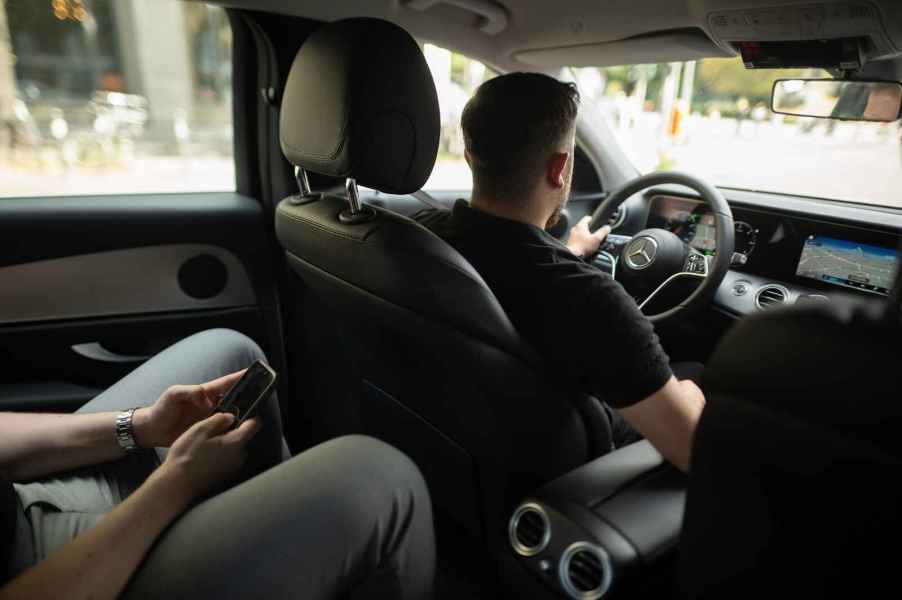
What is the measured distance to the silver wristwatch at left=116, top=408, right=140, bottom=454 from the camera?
1.39 m

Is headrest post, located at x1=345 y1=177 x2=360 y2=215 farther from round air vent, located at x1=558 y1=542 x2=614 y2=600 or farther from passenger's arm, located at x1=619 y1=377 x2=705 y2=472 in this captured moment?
round air vent, located at x1=558 y1=542 x2=614 y2=600

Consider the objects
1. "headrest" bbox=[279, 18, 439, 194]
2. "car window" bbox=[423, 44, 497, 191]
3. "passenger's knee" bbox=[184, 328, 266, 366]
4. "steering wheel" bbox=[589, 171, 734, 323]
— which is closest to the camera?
"headrest" bbox=[279, 18, 439, 194]

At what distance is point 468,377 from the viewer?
51.4 inches

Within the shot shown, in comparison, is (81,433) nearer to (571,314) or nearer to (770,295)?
(571,314)

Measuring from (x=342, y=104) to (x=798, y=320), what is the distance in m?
1.05

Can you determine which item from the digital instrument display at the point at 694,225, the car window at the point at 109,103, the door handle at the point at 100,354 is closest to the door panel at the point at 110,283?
the door handle at the point at 100,354

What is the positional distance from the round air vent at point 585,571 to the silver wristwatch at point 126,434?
3.19 feet

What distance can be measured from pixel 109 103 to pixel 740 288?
3.04 meters

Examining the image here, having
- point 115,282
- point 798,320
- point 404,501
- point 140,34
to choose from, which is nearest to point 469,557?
point 404,501

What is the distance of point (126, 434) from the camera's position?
139 cm

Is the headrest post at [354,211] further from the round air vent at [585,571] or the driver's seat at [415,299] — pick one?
the round air vent at [585,571]

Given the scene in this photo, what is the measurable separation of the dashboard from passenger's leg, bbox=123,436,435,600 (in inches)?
56.7

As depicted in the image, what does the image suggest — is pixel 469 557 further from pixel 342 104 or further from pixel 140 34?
pixel 140 34

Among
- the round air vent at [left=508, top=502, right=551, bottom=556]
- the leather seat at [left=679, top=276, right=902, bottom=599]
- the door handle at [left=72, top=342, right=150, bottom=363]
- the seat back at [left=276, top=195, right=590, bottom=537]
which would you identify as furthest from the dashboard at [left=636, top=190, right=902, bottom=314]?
the door handle at [left=72, top=342, right=150, bottom=363]
